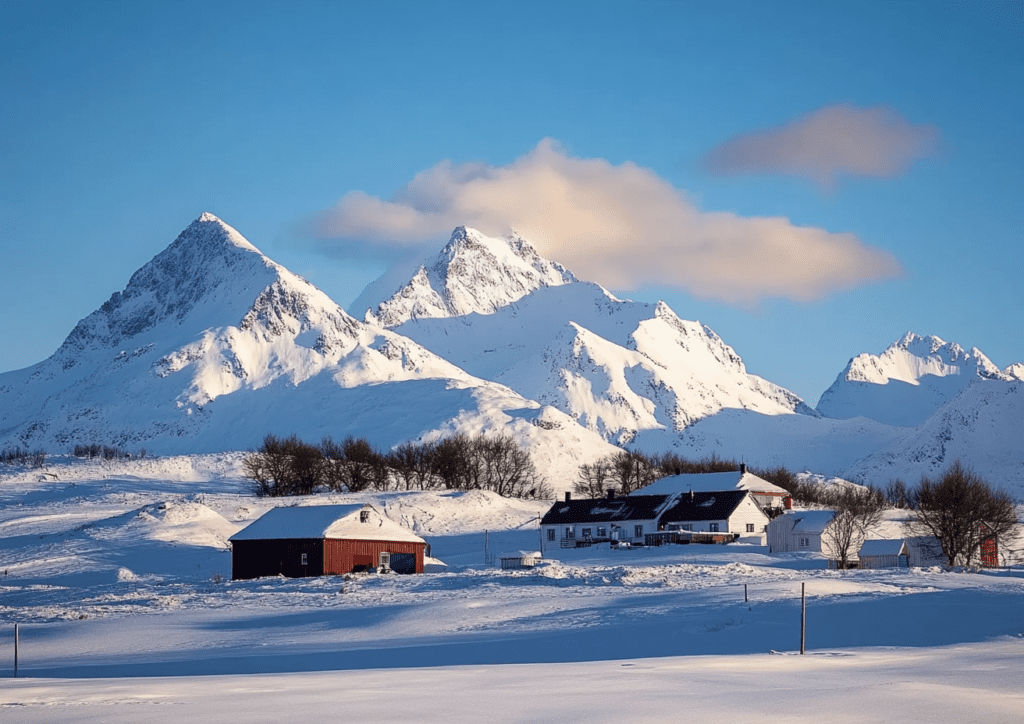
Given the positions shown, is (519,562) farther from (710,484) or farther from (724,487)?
(710,484)

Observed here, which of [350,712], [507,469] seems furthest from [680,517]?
[350,712]

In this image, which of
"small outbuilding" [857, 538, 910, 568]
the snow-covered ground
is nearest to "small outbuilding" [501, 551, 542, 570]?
the snow-covered ground

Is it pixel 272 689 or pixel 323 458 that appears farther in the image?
pixel 323 458

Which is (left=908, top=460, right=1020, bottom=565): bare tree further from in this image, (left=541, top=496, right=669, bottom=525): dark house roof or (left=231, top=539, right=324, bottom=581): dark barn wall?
(left=231, top=539, right=324, bottom=581): dark barn wall

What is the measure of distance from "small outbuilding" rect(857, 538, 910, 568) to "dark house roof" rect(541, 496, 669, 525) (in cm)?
2047

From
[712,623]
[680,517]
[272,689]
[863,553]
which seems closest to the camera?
[272,689]

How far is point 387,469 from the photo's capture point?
129 metres

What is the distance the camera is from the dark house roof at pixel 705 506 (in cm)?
9062

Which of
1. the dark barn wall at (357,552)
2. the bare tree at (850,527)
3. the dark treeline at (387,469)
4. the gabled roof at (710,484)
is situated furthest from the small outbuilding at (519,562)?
the dark treeline at (387,469)

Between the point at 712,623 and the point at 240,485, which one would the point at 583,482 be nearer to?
the point at 240,485

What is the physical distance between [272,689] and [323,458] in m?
99.1

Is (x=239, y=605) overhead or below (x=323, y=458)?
below

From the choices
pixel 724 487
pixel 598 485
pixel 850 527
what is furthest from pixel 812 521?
pixel 598 485

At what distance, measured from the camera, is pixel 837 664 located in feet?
99.8
